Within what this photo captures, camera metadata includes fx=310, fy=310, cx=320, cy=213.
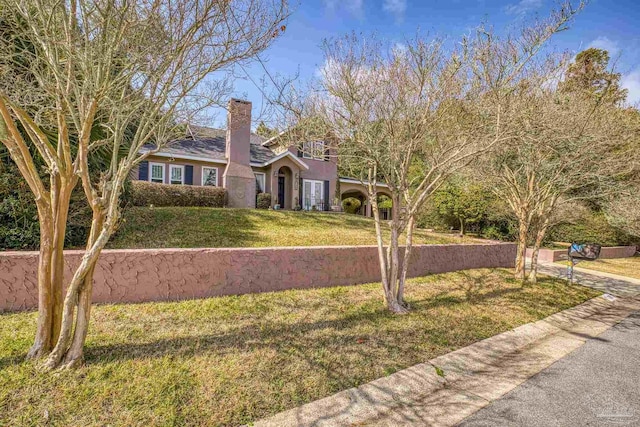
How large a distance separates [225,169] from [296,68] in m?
13.2

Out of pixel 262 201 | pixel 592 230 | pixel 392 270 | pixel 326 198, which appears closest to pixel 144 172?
pixel 262 201

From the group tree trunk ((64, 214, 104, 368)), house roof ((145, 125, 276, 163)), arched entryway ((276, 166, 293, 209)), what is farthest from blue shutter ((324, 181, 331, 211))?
tree trunk ((64, 214, 104, 368))

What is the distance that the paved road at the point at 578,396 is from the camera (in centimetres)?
326

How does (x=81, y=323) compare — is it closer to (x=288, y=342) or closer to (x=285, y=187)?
(x=288, y=342)

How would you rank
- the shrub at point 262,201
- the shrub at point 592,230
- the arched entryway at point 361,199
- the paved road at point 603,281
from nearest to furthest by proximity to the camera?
1. the paved road at point 603,281
2. the shrub at point 262,201
3. the shrub at point 592,230
4. the arched entryway at point 361,199

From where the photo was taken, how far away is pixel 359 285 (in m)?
7.81

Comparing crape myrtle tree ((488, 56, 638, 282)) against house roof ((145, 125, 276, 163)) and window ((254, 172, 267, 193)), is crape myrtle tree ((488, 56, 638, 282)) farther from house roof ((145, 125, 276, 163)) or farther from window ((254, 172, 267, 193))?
window ((254, 172, 267, 193))

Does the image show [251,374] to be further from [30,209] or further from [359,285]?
[30,209]

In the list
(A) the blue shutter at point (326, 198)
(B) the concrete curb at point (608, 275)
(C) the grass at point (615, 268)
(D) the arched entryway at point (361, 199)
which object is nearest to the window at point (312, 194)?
(A) the blue shutter at point (326, 198)

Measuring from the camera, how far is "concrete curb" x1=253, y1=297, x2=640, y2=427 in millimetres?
3156

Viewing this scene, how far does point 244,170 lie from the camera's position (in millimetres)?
18219

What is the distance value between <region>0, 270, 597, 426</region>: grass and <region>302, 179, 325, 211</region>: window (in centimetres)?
1488

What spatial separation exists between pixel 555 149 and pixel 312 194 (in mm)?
16010

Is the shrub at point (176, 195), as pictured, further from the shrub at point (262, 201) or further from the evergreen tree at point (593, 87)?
the evergreen tree at point (593, 87)
